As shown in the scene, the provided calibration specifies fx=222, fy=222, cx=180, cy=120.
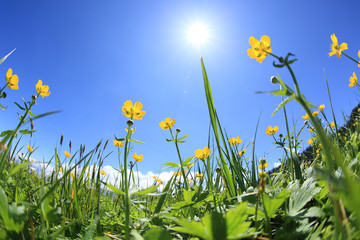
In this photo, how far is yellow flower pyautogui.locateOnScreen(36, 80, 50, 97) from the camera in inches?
97.8

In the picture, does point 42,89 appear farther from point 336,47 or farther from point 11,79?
point 336,47

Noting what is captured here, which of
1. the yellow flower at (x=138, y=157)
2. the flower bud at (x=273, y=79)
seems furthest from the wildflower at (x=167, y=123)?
the flower bud at (x=273, y=79)

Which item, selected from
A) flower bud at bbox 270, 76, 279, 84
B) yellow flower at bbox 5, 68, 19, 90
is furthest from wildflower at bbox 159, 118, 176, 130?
yellow flower at bbox 5, 68, 19, 90

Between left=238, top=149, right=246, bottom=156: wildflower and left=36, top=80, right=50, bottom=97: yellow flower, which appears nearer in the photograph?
left=36, top=80, right=50, bottom=97: yellow flower

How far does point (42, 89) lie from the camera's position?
2506 millimetres

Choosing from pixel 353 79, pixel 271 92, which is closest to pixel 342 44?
pixel 353 79

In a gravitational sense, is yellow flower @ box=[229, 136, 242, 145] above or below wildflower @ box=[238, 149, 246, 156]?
above

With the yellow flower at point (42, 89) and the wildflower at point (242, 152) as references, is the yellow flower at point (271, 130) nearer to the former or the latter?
the wildflower at point (242, 152)

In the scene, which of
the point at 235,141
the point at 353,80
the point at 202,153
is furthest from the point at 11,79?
the point at 353,80

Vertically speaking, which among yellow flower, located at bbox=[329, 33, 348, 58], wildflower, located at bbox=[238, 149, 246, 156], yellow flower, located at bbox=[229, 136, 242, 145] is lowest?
wildflower, located at bbox=[238, 149, 246, 156]

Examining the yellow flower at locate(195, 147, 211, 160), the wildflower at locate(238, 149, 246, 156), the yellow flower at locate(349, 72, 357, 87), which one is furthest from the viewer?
the wildflower at locate(238, 149, 246, 156)

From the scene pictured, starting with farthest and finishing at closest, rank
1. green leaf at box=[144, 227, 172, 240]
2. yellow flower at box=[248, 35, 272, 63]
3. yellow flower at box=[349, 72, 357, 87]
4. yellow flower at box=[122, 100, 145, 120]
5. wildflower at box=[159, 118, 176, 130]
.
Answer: yellow flower at box=[349, 72, 357, 87] → wildflower at box=[159, 118, 176, 130] → yellow flower at box=[122, 100, 145, 120] → yellow flower at box=[248, 35, 272, 63] → green leaf at box=[144, 227, 172, 240]

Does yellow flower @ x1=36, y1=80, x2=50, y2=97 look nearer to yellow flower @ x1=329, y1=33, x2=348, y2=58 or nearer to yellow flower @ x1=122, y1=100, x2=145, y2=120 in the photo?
yellow flower @ x1=122, y1=100, x2=145, y2=120

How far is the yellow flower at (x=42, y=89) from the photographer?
248 centimetres
